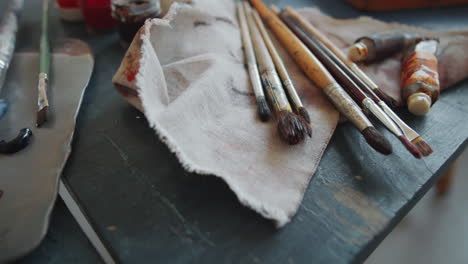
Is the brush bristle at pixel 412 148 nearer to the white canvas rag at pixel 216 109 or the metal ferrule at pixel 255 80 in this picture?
the white canvas rag at pixel 216 109

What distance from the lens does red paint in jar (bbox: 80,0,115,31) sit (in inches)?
31.3

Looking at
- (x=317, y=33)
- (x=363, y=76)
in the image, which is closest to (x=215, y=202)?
(x=363, y=76)

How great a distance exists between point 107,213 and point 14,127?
0.25 meters

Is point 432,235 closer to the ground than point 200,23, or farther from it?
closer to the ground

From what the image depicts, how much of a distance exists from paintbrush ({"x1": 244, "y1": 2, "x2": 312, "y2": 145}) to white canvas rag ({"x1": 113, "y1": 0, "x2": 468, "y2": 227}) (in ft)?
0.06

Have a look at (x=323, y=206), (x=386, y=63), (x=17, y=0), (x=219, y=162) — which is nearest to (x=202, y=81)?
(x=219, y=162)

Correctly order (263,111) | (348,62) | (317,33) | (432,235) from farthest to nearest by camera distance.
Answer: (432,235) → (317,33) → (348,62) → (263,111)

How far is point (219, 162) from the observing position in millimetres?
431

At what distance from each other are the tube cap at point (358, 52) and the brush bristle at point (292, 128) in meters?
0.24

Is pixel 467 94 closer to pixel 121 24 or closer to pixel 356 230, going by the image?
pixel 356 230

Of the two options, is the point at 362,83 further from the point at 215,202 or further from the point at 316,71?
the point at 215,202

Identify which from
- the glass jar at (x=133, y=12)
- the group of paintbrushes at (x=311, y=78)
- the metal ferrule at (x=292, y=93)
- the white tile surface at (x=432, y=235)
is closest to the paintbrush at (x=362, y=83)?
the group of paintbrushes at (x=311, y=78)

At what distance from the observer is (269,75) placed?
580 mm

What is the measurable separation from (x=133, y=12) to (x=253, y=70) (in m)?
0.28
